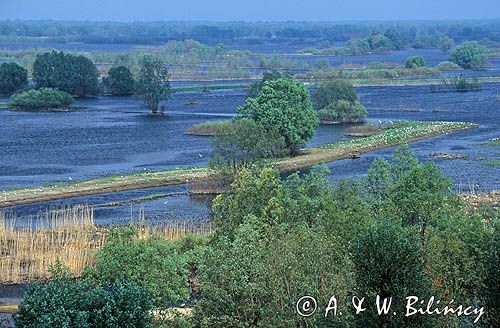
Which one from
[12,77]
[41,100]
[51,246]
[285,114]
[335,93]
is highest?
[51,246]

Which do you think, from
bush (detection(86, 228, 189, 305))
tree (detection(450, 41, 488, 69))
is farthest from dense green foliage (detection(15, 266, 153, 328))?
tree (detection(450, 41, 488, 69))

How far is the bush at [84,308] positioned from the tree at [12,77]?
303ft

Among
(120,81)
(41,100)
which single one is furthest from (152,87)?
(120,81)

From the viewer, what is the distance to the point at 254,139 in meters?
58.9

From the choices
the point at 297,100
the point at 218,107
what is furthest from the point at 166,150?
the point at 218,107

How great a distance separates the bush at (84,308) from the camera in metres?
23.4

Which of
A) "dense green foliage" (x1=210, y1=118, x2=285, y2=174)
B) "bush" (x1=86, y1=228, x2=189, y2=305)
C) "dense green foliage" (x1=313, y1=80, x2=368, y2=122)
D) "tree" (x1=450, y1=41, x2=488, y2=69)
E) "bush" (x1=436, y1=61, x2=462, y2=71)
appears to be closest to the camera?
"bush" (x1=86, y1=228, x2=189, y2=305)

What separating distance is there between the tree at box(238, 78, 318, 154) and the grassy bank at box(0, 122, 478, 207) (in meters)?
1.28

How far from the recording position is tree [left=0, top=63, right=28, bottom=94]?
373 feet

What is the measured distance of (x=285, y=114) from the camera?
68.2m

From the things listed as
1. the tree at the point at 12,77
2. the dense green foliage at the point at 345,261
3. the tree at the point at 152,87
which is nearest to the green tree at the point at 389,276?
the dense green foliage at the point at 345,261

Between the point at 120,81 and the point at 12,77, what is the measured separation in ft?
37.1

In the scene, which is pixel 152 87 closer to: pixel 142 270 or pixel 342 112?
pixel 342 112

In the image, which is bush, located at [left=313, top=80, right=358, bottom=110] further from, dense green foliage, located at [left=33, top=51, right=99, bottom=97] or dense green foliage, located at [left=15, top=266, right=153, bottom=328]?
dense green foliage, located at [left=15, top=266, right=153, bottom=328]
